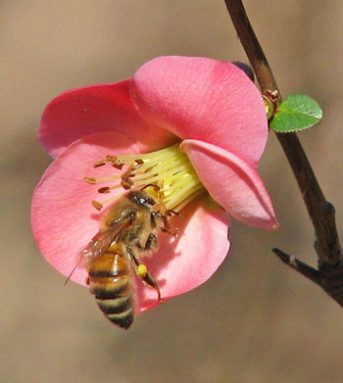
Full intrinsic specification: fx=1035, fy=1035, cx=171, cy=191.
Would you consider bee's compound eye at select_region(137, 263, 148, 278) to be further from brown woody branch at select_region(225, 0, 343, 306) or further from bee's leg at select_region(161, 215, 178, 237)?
brown woody branch at select_region(225, 0, 343, 306)

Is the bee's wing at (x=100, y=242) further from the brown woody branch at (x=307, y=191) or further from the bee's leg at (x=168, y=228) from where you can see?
the brown woody branch at (x=307, y=191)

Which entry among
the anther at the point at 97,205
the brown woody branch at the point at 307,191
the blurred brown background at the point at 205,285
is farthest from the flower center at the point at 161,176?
the blurred brown background at the point at 205,285

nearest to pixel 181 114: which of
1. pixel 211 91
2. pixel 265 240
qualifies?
pixel 211 91

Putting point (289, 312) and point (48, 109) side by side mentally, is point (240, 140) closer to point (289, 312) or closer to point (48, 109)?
point (48, 109)

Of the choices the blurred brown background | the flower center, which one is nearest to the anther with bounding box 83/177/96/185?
the flower center

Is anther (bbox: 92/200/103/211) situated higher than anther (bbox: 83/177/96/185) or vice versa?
anther (bbox: 83/177/96/185)

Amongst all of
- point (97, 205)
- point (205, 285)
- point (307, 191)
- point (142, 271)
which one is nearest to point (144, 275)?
point (142, 271)
